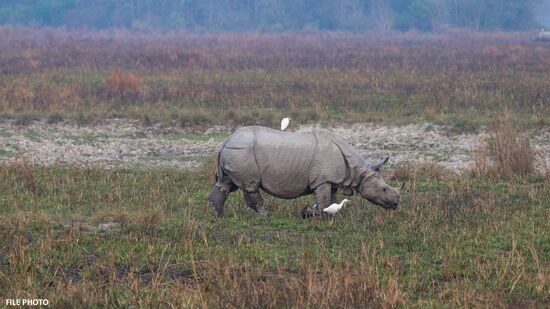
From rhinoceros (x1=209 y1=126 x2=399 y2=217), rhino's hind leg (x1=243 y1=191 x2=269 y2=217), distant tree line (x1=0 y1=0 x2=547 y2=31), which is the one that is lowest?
distant tree line (x1=0 y1=0 x2=547 y2=31)

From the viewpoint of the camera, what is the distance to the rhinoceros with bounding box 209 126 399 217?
9578mm

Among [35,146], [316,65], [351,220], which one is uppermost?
[351,220]

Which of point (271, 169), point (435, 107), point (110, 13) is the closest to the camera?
point (271, 169)

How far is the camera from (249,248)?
8352 millimetres

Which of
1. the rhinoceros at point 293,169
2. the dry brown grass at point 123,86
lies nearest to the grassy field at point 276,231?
the rhinoceros at point 293,169

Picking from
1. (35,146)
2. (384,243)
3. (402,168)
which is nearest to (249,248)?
(384,243)

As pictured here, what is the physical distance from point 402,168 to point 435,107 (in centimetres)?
691

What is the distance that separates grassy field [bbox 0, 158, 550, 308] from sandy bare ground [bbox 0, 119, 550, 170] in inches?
118

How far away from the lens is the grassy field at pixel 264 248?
22.3 ft

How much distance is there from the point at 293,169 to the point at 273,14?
71.1 metres

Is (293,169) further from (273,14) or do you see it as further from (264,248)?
(273,14)

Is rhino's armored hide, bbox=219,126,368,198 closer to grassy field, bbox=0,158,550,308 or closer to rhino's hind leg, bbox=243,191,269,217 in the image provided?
rhino's hind leg, bbox=243,191,269,217

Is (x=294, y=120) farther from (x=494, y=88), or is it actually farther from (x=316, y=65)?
(x=316, y=65)

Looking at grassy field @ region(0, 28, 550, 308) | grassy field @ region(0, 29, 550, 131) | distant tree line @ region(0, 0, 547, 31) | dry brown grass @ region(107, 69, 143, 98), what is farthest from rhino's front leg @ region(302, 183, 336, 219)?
distant tree line @ region(0, 0, 547, 31)
